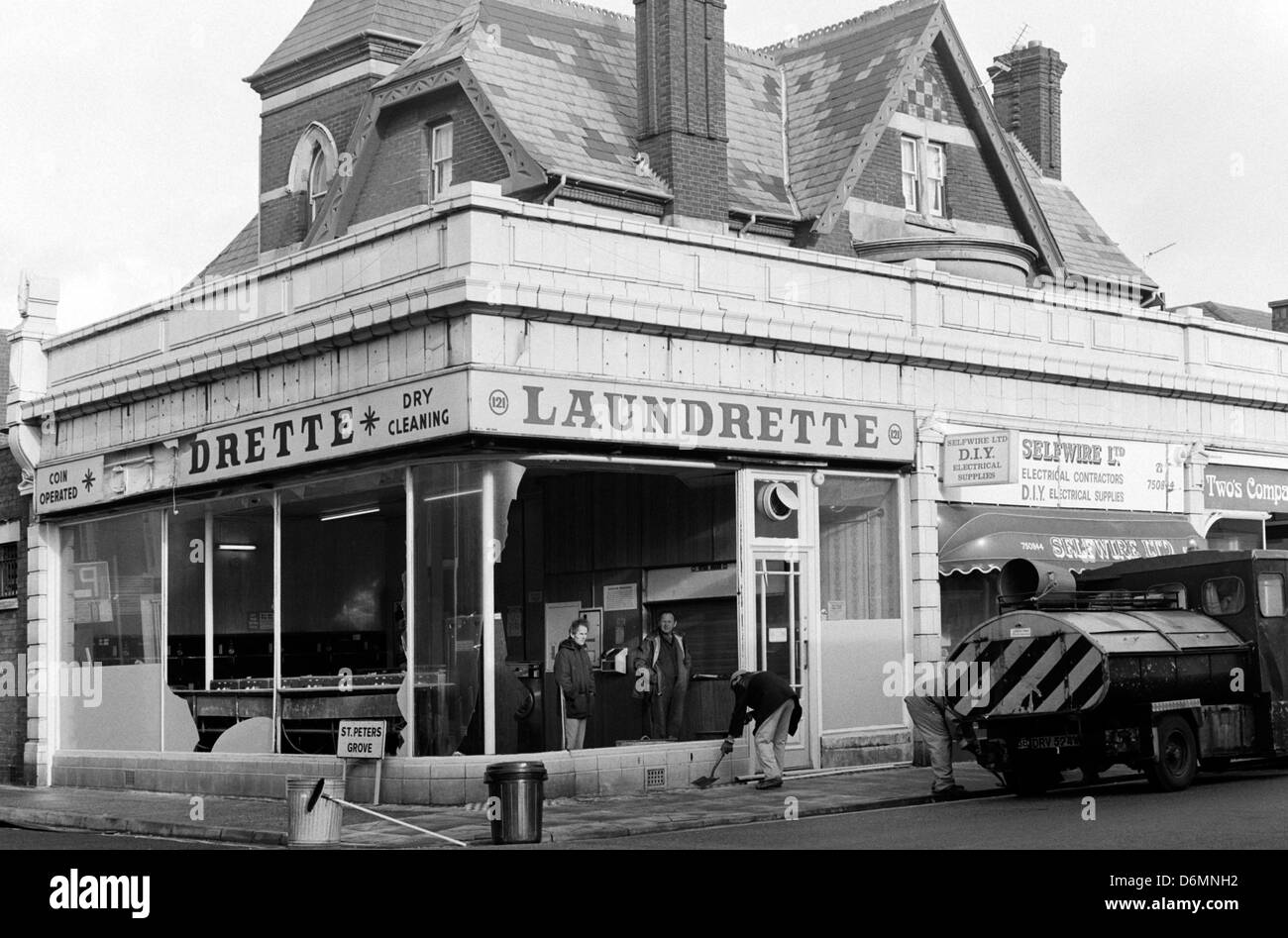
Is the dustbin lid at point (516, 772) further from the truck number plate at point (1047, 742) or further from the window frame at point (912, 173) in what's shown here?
the window frame at point (912, 173)

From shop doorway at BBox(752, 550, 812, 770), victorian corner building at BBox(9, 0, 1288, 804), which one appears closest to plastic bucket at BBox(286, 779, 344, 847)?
victorian corner building at BBox(9, 0, 1288, 804)

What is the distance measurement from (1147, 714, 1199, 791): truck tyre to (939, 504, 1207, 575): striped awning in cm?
414

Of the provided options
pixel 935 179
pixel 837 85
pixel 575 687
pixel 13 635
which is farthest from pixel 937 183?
pixel 13 635

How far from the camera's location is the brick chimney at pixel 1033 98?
38.8m

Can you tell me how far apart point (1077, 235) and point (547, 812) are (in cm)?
2319

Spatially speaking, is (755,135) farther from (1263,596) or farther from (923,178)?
(1263,596)

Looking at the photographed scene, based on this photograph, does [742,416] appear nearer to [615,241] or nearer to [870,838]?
[615,241]

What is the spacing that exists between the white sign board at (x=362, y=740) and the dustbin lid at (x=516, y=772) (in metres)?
3.32

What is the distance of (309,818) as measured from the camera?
607 inches

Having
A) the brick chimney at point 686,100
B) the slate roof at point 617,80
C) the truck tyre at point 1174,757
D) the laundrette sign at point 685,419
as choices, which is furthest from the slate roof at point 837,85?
the truck tyre at point 1174,757

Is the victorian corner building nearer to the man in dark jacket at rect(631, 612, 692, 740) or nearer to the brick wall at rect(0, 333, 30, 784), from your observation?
the man in dark jacket at rect(631, 612, 692, 740)

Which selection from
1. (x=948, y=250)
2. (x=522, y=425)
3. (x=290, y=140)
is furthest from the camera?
(x=290, y=140)

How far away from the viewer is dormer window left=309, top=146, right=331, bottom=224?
3322cm

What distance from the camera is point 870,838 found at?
14500 millimetres
